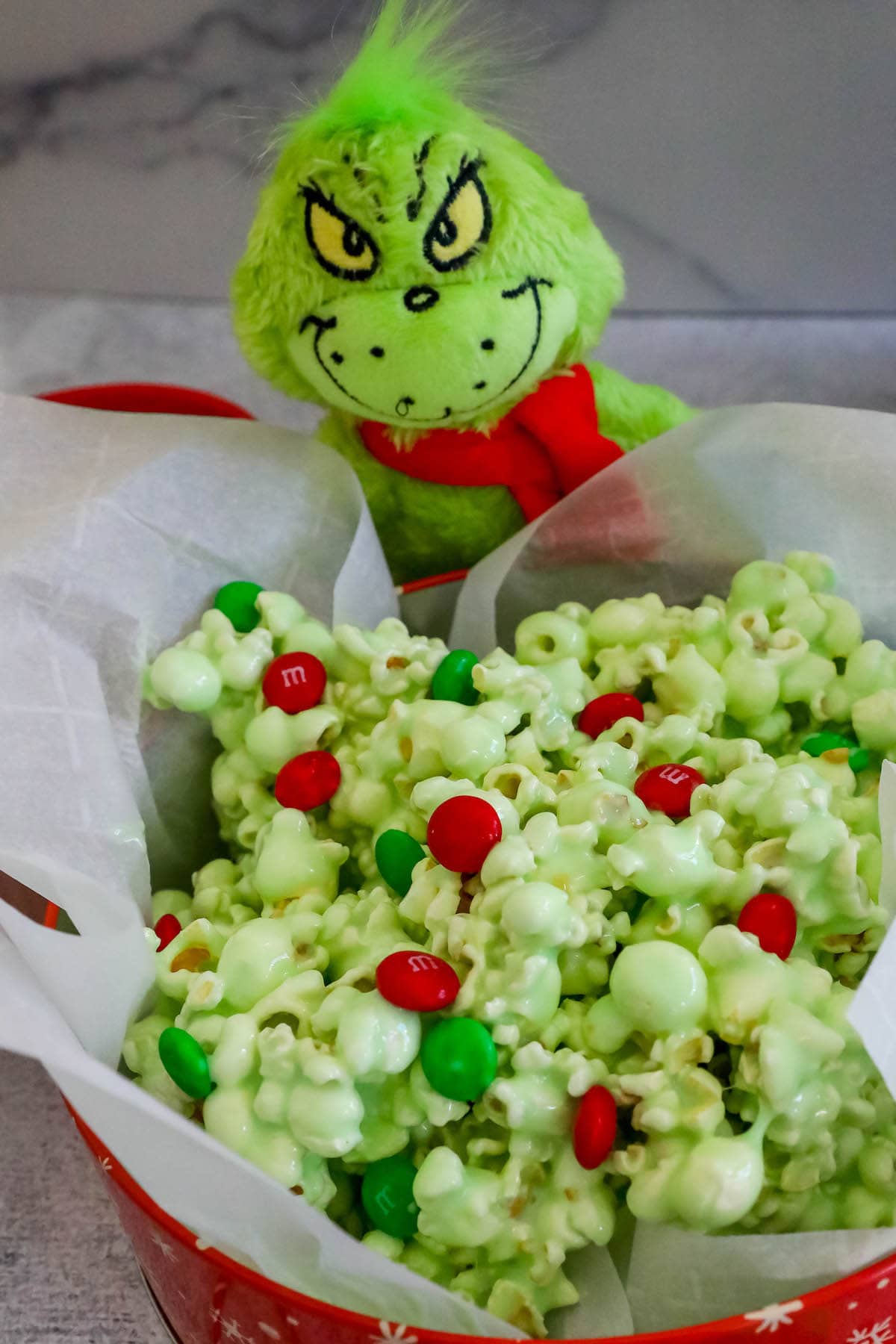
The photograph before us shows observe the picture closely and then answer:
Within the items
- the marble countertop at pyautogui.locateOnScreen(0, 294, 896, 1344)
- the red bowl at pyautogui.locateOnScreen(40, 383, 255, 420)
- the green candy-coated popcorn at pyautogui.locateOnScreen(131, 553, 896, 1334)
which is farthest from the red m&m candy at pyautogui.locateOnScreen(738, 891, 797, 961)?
the marble countertop at pyautogui.locateOnScreen(0, 294, 896, 1344)

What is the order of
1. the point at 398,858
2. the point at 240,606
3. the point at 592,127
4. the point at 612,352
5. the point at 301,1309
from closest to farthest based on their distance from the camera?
the point at 301,1309
the point at 398,858
the point at 240,606
the point at 592,127
the point at 612,352

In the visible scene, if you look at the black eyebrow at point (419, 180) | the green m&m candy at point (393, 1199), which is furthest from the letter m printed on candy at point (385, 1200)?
the black eyebrow at point (419, 180)

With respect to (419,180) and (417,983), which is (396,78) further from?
(417,983)

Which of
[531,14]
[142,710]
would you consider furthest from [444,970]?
[531,14]

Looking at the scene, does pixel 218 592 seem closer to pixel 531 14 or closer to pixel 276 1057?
pixel 276 1057

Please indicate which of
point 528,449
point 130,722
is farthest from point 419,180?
point 130,722

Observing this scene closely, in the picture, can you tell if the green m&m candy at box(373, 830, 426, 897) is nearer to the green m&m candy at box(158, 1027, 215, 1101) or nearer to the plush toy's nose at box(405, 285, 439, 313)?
the green m&m candy at box(158, 1027, 215, 1101)

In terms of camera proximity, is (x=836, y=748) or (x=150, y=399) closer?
(x=836, y=748)
